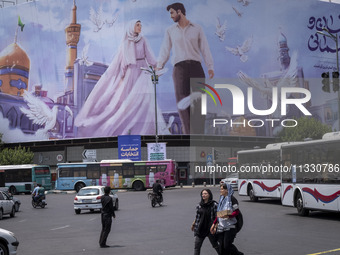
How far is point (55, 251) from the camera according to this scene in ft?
47.2

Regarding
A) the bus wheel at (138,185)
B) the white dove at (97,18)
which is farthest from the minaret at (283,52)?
the bus wheel at (138,185)

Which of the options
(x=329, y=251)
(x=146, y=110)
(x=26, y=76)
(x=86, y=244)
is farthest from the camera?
(x=26, y=76)

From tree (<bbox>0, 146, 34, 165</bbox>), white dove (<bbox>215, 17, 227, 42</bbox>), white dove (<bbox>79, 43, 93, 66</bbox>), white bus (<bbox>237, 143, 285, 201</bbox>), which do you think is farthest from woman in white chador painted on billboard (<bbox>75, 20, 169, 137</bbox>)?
white bus (<bbox>237, 143, 285, 201</bbox>)

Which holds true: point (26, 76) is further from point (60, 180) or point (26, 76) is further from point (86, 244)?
point (86, 244)

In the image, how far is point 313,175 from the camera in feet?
72.1

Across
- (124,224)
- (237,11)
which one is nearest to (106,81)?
(237,11)

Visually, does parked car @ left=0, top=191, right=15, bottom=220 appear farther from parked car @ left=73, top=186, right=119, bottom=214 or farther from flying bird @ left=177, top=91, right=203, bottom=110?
flying bird @ left=177, top=91, right=203, bottom=110

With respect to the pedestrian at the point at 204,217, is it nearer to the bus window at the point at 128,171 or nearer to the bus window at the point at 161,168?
the bus window at the point at 161,168

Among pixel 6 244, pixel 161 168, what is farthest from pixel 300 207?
pixel 161 168

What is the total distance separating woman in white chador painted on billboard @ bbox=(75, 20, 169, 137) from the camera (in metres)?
83.5

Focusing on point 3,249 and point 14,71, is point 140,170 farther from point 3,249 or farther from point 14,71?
point 14,71

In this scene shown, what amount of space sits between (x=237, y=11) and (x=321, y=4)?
17.1m

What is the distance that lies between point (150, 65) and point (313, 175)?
208 feet

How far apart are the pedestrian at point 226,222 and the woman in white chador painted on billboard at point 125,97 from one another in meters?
72.0
